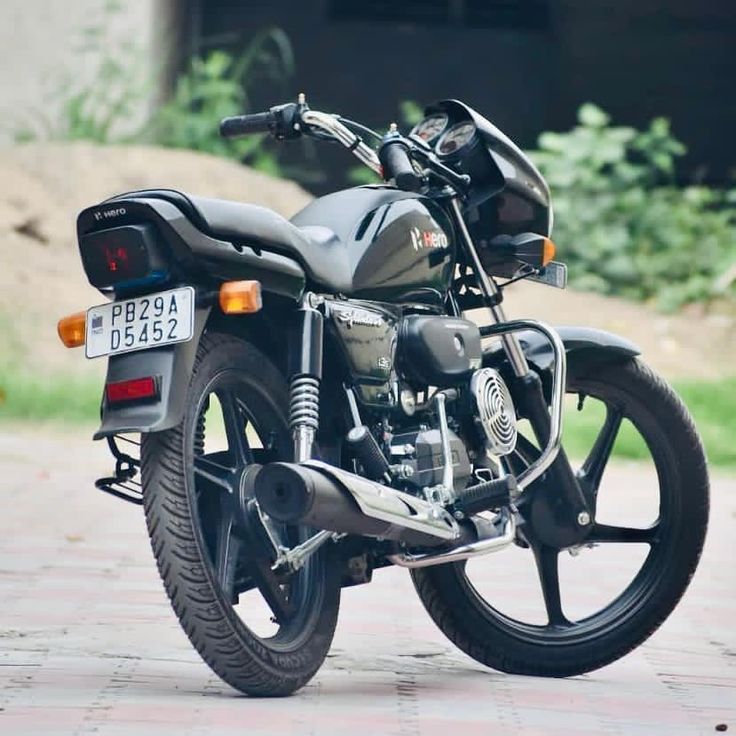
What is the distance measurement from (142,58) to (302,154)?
2.04 m

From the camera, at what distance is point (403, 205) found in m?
5.14

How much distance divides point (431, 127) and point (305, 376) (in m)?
1.17

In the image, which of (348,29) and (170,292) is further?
(348,29)

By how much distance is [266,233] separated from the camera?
14.9 ft

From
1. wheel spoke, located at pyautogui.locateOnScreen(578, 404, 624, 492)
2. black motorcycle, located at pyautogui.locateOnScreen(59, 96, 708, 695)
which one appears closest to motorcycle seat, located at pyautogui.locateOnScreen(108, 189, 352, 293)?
black motorcycle, located at pyautogui.locateOnScreen(59, 96, 708, 695)

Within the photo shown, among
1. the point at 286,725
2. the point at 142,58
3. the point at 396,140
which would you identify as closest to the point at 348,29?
the point at 142,58

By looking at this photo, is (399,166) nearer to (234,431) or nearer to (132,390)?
(234,431)

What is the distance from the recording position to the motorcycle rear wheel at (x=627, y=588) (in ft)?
17.4

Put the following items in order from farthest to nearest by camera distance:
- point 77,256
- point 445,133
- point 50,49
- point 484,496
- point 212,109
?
point 212,109
point 50,49
point 77,256
point 445,133
point 484,496

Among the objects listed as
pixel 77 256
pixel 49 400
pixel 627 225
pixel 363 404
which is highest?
pixel 363 404

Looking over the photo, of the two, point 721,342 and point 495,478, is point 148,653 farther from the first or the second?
point 721,342

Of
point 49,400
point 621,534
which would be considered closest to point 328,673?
point 621,534

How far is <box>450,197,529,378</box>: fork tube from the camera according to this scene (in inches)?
210

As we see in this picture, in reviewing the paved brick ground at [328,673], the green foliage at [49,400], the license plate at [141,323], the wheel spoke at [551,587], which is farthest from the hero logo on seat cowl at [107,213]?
the green foliage at [49,400]
